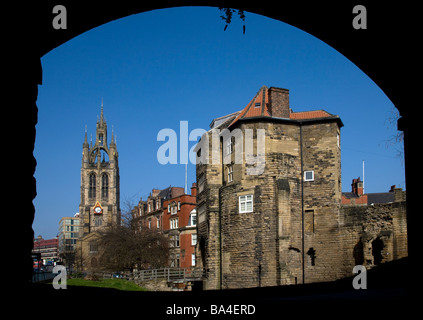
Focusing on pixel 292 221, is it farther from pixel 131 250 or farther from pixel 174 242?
pixel 174 242

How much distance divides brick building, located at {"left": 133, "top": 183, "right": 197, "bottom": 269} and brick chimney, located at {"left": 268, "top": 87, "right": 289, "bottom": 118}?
2443cm

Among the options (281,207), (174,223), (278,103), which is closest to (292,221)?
(281,207)

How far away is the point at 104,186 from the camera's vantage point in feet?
417

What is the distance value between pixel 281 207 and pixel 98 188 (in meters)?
99.1

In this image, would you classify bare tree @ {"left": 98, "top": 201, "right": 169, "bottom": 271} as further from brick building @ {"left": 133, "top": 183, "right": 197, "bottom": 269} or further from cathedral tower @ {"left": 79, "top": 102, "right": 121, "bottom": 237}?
cathedral tower @ {"left": 79, "top": 102, "right": 121, "bottom": 237}

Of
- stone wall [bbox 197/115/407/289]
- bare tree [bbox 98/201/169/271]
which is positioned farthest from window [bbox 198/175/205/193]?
bare tree [bbox 98/201/169/271]

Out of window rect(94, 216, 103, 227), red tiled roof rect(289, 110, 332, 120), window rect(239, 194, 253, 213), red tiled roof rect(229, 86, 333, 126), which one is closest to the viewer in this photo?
window rect(239, 194, 253, 213)

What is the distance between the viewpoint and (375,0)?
16.6ft

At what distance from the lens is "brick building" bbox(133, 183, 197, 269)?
193 feet

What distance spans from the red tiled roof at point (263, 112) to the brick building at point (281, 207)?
0.07 meters

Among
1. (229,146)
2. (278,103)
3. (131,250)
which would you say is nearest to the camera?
(278,103)

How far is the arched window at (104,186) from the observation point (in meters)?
126

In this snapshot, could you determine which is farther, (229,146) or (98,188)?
(98,188)
